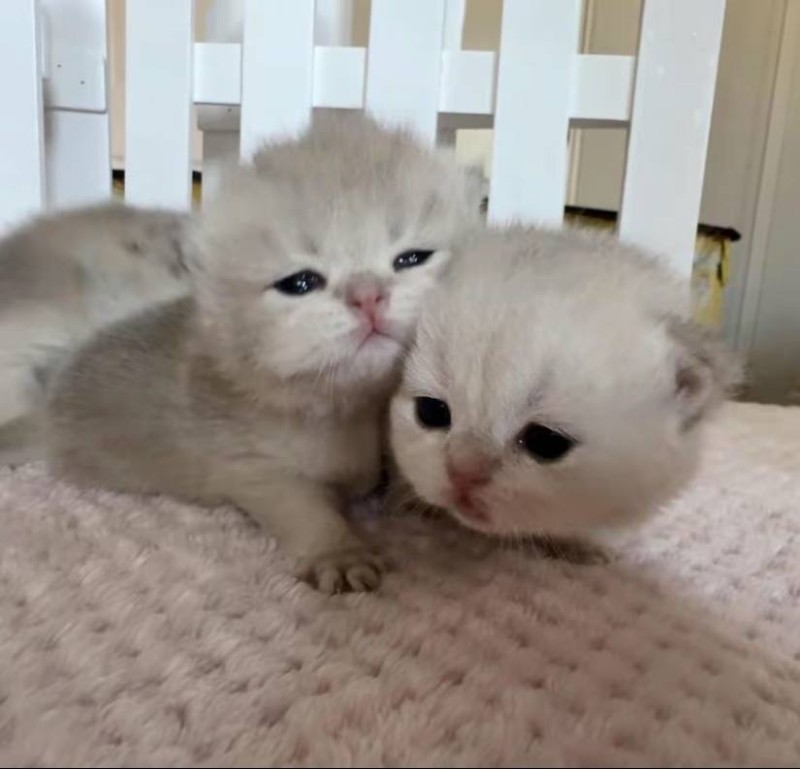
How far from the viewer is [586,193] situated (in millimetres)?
2350

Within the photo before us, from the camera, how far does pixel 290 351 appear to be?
2.24 ft

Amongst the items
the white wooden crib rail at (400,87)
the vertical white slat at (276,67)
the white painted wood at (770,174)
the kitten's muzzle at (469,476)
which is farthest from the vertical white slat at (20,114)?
the white painted wood at (770,174)

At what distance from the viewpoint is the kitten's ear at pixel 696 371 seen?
627mm

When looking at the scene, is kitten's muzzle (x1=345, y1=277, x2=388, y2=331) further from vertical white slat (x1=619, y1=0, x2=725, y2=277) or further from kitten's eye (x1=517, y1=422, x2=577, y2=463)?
vertical white slat (x1=619, y1=0, x2=725, y2=277)

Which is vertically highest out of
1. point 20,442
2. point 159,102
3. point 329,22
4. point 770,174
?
point 329,22

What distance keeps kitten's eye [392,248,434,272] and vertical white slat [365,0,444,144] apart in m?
0.43

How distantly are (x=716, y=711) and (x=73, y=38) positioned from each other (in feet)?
3.53

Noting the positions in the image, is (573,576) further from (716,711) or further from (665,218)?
(665,218)

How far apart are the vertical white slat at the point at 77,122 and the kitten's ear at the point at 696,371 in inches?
31.1

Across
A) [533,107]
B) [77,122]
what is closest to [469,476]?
[533,107]

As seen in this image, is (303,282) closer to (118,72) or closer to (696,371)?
(696,371)

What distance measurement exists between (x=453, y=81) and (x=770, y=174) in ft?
4.76

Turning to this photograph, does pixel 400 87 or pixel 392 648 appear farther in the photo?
pixel 400 87

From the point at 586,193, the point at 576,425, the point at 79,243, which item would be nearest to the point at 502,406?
the point at 576,425
